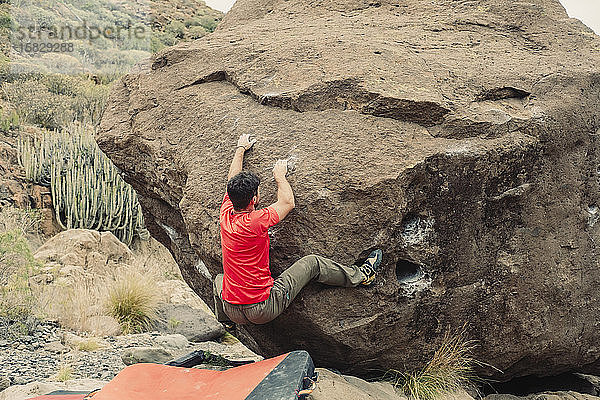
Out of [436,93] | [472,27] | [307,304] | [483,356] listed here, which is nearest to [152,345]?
[307,304]

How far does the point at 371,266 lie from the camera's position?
12.7ft

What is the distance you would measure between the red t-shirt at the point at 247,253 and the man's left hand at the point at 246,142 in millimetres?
471

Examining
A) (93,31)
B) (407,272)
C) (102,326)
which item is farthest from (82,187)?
(93,31)

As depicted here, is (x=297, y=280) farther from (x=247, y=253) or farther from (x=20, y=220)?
(x=20, y=220)

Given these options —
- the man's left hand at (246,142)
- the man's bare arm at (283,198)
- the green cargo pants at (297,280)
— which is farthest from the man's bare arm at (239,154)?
the green cargo pants at (297,280)

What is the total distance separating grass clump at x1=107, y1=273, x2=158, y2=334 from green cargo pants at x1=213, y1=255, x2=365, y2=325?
3682mm

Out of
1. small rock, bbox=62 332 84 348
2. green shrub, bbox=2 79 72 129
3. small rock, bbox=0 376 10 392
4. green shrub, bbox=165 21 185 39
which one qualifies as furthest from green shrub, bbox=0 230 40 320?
green shrub, bbox=165 21 185 39

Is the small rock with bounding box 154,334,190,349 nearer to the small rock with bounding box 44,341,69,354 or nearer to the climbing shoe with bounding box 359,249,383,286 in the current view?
the small rock with bounding box 44,341,69,354

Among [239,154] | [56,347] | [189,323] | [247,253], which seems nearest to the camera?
[247,253]

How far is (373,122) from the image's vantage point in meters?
4.13

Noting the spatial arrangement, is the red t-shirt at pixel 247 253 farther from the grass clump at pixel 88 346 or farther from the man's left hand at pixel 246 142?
the grass clump at pixel 88 346

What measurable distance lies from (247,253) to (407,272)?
111 centimetres

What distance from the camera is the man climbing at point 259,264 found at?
3.76 metres

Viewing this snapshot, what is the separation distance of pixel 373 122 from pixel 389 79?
40cm
